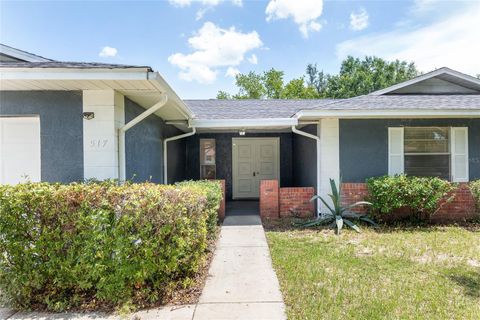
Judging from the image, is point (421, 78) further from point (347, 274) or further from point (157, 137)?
point (157, 137)

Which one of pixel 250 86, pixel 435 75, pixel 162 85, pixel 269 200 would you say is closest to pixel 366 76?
pixel 250 86

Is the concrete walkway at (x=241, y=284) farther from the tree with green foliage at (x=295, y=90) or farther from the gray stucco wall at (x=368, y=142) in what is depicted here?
the tree with green foliage at (x=295, y=90)

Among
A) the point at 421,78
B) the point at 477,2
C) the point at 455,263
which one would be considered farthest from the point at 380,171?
the point at 477,2

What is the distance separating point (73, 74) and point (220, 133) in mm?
7127

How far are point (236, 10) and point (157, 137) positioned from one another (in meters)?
9.78

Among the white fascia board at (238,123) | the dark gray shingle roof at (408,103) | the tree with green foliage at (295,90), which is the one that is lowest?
the white fascia board at (238,123)

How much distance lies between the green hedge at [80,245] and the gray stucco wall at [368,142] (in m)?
5.39

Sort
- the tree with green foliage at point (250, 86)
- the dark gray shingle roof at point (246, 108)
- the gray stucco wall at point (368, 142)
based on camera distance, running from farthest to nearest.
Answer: the tree with green foliage at point (250, 86)
the dark gray shingle roof at point (246, 108)
the gray stucco wall at point (368, 142)

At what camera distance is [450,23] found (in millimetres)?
8797

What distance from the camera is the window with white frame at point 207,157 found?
11.0 m

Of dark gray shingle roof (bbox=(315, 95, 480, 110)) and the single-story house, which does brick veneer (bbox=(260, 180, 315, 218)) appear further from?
dark gray shingle roof (bbox=(315, 95, 480, 110))

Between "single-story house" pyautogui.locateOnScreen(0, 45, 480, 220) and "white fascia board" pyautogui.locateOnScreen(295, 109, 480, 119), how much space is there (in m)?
0.02

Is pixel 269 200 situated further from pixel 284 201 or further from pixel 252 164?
pixel 252 164

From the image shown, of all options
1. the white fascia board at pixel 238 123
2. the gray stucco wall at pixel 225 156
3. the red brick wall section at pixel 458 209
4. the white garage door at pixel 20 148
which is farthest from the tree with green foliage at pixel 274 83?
the white garage door at pixel 20 148
